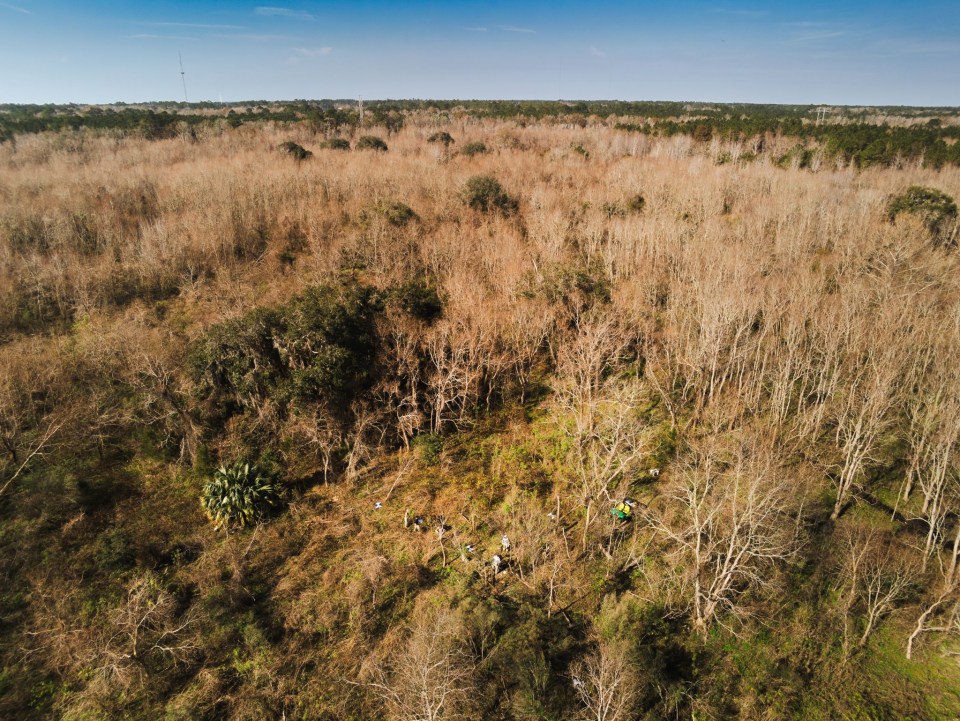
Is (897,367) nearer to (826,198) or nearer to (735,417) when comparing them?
(735,417)

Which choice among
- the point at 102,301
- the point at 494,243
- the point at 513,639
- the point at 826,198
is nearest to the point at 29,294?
the point at 102,301

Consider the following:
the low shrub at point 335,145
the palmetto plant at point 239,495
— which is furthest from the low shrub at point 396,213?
the low shrub at point 335,145

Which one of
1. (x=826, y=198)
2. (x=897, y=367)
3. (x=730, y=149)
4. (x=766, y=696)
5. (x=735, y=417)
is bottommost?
(x=766, y=696)

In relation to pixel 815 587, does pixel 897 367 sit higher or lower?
higher

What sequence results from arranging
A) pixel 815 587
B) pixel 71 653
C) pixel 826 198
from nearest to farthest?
pixel 71 653
pixel 815 587
pixel 826 198

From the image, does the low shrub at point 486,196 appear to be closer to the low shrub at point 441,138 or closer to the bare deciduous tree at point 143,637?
the low shrub at point 441,138
